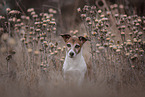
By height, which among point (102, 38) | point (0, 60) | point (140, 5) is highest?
point (140, 5)

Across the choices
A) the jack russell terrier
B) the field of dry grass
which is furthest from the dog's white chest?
the field of dry grass

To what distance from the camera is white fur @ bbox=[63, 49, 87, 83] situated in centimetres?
→ 363

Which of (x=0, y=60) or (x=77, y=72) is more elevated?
(x=0, y=60)

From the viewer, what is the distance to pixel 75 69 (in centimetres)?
364

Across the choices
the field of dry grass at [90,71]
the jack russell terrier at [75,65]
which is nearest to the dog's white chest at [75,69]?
the jack russell terrier at [75,65]

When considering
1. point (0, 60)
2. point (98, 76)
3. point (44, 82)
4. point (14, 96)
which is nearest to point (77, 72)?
point (98, 76)

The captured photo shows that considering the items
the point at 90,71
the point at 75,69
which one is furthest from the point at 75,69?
the point at 90,71

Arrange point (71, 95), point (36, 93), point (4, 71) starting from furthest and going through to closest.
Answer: point (4, 71), point (36, 93), point (71, 95)

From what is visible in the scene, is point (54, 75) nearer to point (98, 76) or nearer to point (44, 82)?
point (44, 82)

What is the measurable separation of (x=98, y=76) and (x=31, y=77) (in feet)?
4.36

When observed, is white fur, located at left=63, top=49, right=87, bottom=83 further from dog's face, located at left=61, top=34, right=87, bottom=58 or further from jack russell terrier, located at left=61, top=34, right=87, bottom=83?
dog's face, located at left=61, top=34, right=87, bottom=58

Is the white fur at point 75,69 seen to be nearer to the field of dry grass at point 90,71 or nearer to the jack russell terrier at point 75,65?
the jack russell terrier at point 75,65

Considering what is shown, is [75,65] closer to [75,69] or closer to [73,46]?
[75,69]

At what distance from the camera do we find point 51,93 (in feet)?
9.18
